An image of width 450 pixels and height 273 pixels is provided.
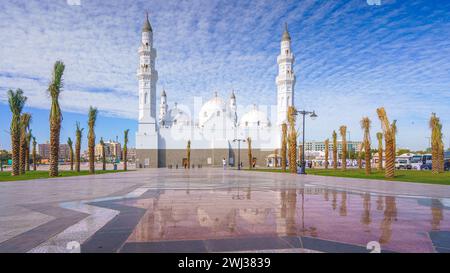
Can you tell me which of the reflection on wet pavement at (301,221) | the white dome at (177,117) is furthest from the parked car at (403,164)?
→ the reflection on wet pavement at (301,221)

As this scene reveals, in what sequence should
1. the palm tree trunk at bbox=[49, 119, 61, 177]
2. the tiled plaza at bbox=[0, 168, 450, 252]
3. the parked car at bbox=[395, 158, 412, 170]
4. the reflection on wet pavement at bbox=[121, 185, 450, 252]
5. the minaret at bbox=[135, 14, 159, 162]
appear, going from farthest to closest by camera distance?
1. the minaret at bbox=[135, 14, 159, 162]
2. the parked car at bbox=[395, 158, 412, 170]
3. the palm tree trunk at bbox=[49, 119, 61, 177]
4. the reflection on wet pavement at bbox=[121, 185, 450, 252]
5. the tiled plaza at bbox=[0, 168, 450, 252]

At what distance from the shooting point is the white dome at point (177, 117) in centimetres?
6234

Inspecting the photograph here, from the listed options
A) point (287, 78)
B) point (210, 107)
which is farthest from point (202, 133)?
point (287, 78)

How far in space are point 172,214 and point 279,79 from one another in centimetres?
5031

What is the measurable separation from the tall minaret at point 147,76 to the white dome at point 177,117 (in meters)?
9.18

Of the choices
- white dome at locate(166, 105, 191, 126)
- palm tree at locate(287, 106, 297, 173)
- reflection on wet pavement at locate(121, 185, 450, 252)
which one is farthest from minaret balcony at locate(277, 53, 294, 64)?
reflection on wet pavement at locate(121, 185, 450, 252)

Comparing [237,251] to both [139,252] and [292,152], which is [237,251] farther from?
[292,152]

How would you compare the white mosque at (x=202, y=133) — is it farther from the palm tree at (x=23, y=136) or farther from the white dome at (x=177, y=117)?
the palm tree at (x=23, y=136)

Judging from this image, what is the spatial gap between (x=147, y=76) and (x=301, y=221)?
48.3 meters

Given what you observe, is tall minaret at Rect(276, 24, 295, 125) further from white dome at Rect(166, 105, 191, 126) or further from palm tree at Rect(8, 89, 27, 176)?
palm tree at Rect(8, 89, 27, 176)

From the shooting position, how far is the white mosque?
52.0 meters

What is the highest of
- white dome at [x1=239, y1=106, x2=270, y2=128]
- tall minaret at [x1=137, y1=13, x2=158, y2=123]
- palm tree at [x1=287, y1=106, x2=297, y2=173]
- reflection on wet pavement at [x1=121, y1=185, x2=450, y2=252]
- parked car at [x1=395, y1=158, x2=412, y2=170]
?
tall minaret at [x1=137, y1=13, x2=158, y2=123]

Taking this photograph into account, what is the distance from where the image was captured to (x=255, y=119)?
64500mm

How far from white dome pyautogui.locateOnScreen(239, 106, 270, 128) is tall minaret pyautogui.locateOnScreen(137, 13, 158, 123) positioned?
19152mm
